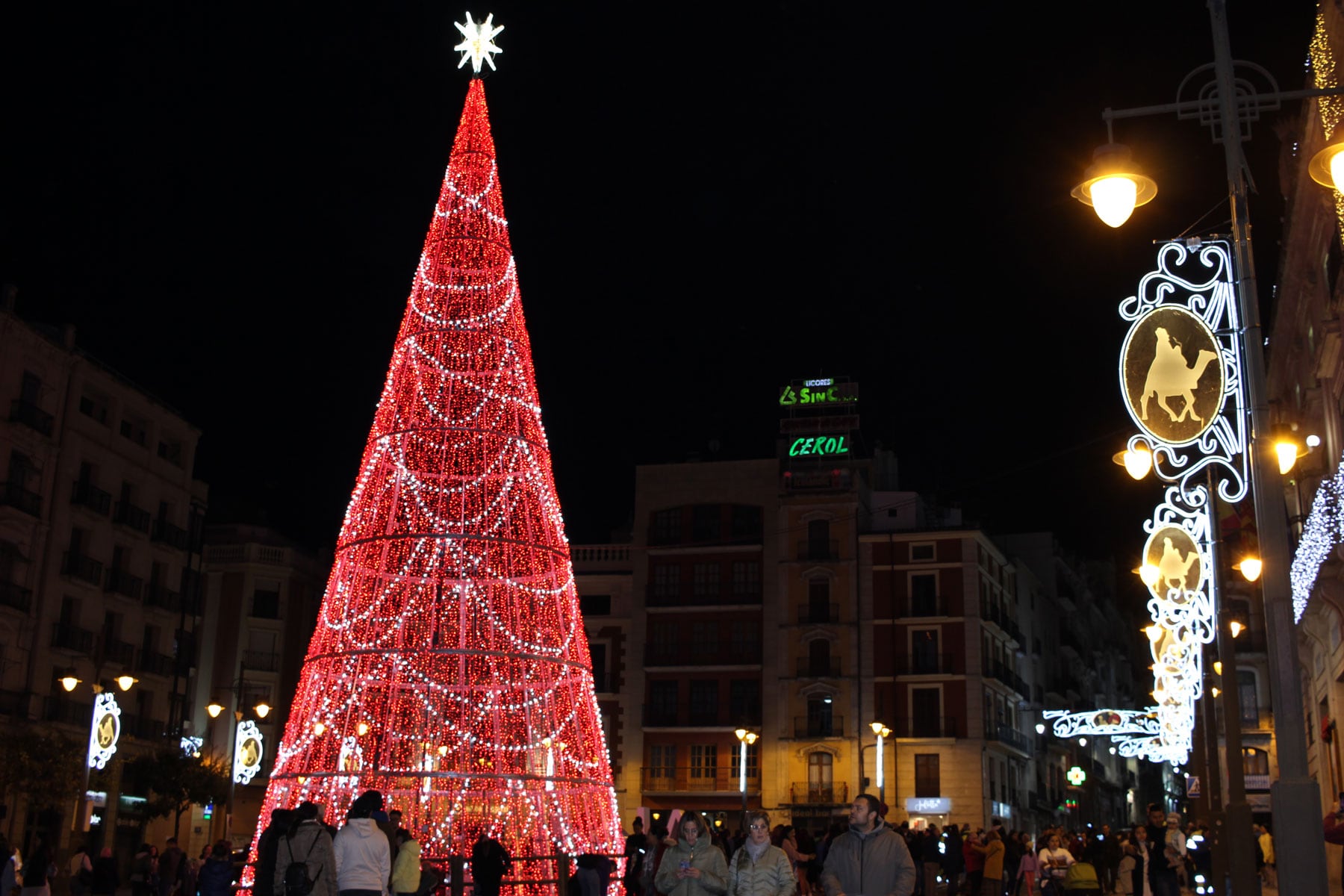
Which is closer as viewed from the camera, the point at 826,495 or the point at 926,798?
the point at 926,798

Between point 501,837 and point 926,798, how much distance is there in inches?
1498

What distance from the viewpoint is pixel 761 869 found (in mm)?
9141

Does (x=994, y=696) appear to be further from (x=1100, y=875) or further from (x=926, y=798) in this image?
(x=1100, y=875)

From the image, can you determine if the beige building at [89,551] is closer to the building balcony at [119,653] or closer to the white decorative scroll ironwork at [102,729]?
the building balcony at [119,653]

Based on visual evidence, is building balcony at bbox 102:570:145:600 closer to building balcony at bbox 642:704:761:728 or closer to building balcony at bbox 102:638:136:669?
building balcony at bbox 102:638:136:669

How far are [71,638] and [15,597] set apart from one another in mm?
2407

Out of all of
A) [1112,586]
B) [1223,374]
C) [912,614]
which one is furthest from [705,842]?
[1112,586]

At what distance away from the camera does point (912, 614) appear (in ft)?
185

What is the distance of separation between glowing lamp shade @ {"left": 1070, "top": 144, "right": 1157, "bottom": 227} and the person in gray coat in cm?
438

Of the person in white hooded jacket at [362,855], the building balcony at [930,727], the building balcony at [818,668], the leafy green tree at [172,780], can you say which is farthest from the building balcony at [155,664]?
the person in white hooded jacket at [362,855]

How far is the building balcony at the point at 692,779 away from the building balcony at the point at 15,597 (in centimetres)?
2615

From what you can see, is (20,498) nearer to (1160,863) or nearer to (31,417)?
(31,417)

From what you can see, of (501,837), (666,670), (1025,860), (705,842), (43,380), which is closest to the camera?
(705,842)

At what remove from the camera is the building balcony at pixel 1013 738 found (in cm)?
5718
